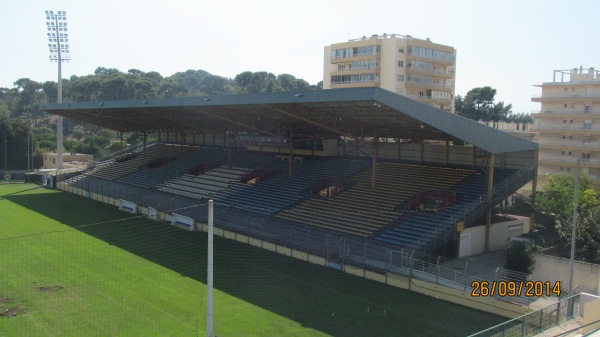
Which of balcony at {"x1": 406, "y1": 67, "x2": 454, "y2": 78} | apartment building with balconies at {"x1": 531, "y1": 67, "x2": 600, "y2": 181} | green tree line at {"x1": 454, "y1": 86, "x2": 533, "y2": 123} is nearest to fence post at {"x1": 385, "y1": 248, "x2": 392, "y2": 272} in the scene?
apartment building with balconies at {"x1": 531, "y1": 67, "x2": 600, "y2": 181}

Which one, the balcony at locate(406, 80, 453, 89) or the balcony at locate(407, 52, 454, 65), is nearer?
the balcony at locate(407, 52, 454, 65)

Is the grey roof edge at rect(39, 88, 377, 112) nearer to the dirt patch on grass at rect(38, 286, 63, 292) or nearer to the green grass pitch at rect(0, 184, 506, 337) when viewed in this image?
the green grass pitch at rect(0, 184, 506, 337)

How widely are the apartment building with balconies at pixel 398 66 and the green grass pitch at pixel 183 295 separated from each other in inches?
1484

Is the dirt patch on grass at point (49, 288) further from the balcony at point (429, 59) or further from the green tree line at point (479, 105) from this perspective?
the green tree line at point (479, 105)

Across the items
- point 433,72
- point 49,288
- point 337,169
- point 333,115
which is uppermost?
point 433,72

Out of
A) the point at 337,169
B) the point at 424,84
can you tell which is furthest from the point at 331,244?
the point at 424,84

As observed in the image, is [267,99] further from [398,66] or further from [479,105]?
[479,105]

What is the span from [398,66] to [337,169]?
29118 mm

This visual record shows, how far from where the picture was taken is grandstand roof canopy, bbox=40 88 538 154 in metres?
18.5

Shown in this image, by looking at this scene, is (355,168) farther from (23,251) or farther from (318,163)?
(23,251)

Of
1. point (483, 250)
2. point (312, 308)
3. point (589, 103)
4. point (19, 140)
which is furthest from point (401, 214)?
point (19, 140)

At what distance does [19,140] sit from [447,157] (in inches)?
1808
